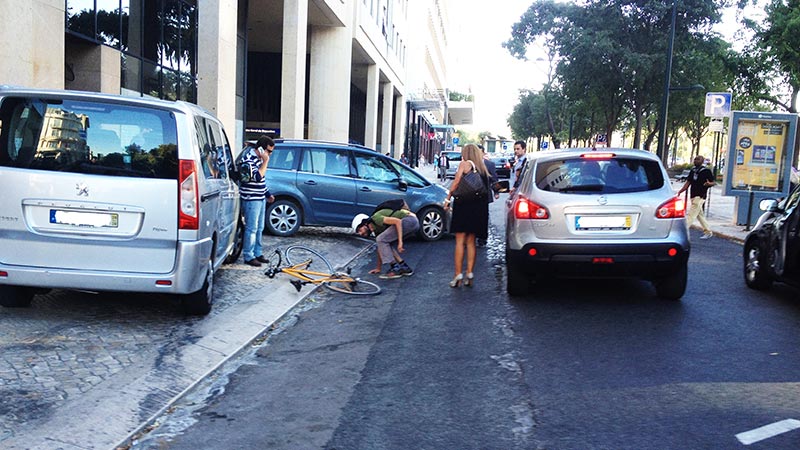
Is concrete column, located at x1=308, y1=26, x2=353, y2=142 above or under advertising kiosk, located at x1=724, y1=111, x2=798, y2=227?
above

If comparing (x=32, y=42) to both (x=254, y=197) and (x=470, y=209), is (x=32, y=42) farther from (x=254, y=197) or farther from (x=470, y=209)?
(x=470, y=209)

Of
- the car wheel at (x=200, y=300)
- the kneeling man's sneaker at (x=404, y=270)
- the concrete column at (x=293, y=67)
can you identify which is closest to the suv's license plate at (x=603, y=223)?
the kneeling man's sneaker at (x=404, y=270)

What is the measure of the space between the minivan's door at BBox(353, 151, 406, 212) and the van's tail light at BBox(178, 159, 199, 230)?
7147 mm

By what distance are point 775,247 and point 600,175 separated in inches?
99.3

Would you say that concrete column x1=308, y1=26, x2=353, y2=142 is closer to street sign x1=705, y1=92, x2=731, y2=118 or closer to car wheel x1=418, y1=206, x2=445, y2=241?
street sign x1=705, y1=92, x2=731, y2=118

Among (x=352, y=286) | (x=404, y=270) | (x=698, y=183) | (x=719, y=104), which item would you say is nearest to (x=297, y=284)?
(x=352, y=286)

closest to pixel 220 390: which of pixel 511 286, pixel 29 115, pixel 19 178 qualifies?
pixel 19 178

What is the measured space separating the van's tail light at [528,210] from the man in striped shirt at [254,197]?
11.8 feet

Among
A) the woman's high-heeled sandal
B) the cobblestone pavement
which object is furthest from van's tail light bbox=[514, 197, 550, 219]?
the cobblestone pavement

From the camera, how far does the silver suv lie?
730 centimetres

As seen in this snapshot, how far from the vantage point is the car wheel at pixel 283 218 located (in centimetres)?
1277

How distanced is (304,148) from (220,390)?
8555 millimetres

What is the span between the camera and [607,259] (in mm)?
7250

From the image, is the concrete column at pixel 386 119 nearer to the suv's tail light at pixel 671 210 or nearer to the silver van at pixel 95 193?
the suv's tail light at pixel 671 210
